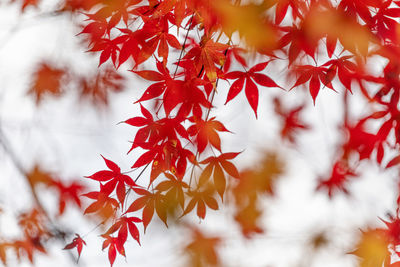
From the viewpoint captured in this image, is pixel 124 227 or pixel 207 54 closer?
→ pixel 207 54

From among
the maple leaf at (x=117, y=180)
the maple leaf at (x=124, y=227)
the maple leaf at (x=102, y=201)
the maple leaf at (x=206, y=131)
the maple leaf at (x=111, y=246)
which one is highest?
the maple leaf at (x=206, y=131)

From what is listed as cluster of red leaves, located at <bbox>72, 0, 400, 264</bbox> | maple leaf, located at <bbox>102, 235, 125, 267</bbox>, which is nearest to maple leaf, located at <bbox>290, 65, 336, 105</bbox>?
cluster of red leaves, located at <bbox>72, 0, 400, 264</bbox>

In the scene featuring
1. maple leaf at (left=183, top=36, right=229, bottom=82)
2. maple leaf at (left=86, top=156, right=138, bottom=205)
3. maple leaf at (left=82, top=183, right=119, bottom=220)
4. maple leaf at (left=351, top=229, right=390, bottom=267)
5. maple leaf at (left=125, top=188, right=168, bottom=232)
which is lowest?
maple leaf at (left=351, top=229, right=390, bottom=267)

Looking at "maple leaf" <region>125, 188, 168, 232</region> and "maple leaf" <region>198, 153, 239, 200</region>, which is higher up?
"maple leaf" <region>198, 153, 239, 200</region>

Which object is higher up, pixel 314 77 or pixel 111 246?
pixel 314 77

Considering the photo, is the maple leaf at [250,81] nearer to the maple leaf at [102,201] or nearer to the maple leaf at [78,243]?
the maple leaf at [102,201]

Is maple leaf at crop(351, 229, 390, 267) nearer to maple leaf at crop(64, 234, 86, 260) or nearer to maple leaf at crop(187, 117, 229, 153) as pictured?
maple leaf at crop(187, 117, 229, 153)

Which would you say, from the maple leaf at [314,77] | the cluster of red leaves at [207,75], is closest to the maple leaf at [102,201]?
the cluster of red leaves at [207,75]

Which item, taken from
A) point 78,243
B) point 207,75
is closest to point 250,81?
point 207,75

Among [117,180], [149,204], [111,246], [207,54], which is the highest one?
[207,54]

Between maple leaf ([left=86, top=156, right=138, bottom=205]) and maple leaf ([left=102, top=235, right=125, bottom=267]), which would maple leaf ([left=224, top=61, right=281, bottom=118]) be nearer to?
maple leaf ([left=86, top=156, right=138, bottom=205])

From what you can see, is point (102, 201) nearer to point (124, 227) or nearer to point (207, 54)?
point (124, 227)

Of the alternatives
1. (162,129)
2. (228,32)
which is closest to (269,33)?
(228,32)

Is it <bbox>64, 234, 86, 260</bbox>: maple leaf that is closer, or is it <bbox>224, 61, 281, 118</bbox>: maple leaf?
<bbox>224, 61, 281, 118</bbox>: maple leaf
